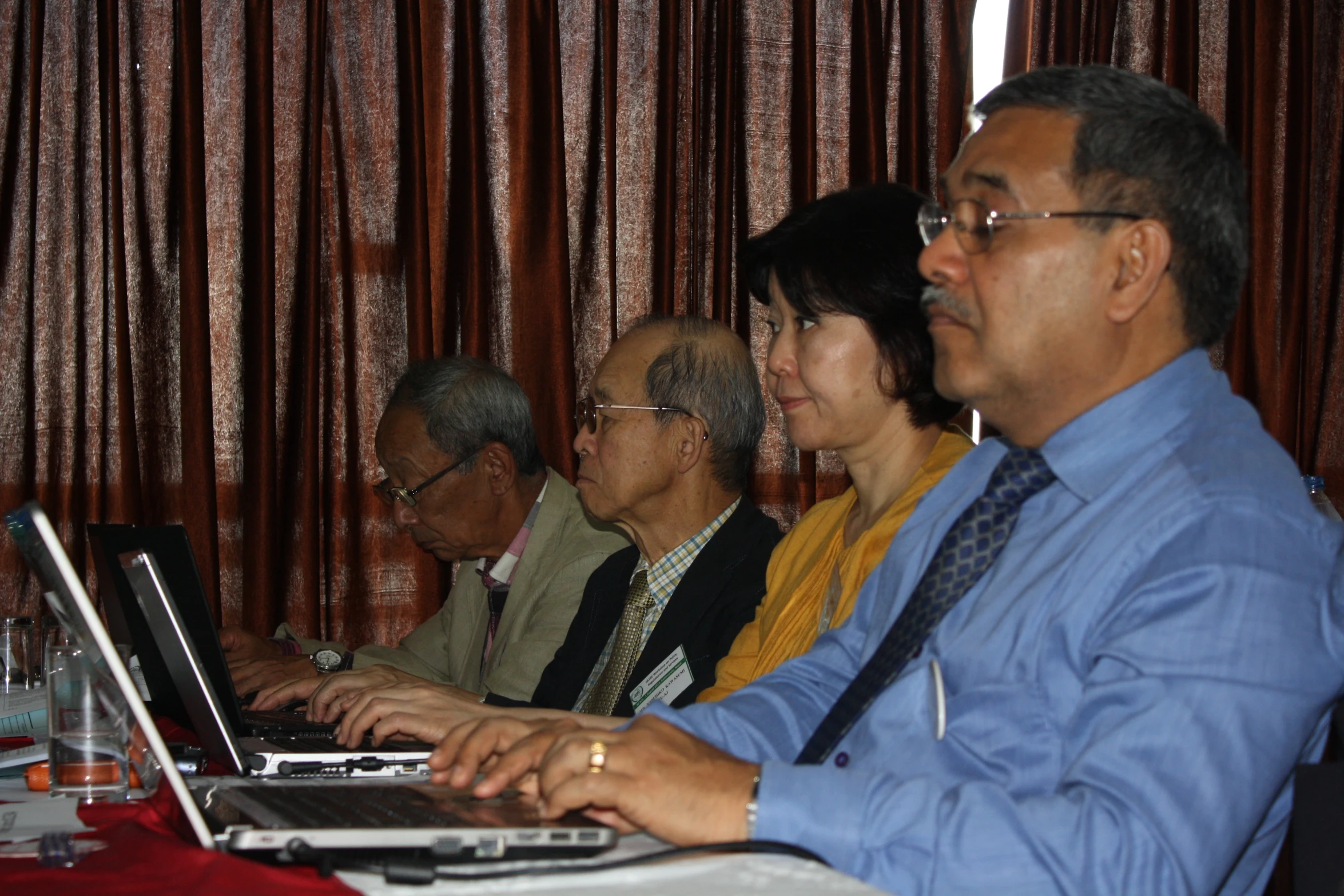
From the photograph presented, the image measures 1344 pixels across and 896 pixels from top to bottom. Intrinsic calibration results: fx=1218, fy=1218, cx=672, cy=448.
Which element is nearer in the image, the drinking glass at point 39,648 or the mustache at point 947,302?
the mustache at point 947,302

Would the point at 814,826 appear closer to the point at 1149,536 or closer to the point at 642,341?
the point at 1149,536

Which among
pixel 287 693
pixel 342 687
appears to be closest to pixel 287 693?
pixel 287 693

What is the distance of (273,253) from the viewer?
141 inches

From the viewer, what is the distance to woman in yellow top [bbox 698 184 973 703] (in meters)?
1.85

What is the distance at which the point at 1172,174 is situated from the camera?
1.23 meters

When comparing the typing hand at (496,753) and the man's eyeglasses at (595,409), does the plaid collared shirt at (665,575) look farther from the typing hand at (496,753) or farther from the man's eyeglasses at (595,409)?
the typing hand at (496,753)

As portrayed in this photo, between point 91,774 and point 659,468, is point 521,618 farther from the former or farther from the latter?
point 91,774

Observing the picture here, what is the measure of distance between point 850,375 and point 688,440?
578 mm

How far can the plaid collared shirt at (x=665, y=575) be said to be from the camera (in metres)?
2.38

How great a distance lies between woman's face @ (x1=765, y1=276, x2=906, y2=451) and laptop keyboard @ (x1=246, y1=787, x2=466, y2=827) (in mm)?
922

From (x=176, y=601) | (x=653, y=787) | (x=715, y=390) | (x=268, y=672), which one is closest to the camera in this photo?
(x=653, y=787)

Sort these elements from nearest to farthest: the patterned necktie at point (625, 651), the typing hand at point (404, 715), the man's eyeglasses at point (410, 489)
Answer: the typing hand at point (404, 715) < the patterned necktie at point (625, 651) < the man's eyeglasses at point (410, 489)

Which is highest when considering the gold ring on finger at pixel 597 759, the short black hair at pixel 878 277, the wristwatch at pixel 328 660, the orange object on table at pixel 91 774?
the short black hair at pixel 878 277

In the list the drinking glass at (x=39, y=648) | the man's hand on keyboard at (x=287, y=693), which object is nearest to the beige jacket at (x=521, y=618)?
the man's hand on keyboard at (x=287, y=693)
